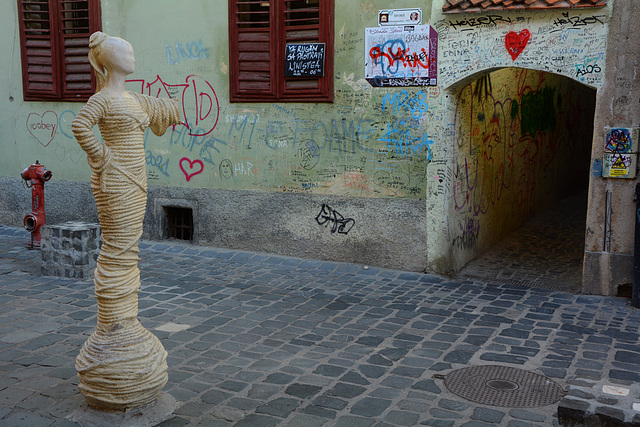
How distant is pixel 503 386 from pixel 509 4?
454cm

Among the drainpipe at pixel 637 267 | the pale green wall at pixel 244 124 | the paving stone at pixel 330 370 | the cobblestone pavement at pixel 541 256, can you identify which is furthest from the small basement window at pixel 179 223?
the drainpipe at pixel 637 267

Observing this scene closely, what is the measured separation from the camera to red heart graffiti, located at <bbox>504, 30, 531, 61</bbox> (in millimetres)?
7418

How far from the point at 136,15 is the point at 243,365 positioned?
6575 millimetres

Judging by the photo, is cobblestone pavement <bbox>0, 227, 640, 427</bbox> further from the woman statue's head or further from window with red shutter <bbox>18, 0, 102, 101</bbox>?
window with red shutter <bbox>18, 0, 102, 101</bbox>

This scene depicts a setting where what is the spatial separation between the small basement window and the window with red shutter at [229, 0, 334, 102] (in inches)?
81.4

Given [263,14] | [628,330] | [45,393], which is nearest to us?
[45,393]

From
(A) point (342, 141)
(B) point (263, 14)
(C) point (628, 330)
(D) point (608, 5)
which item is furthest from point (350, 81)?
(C) point (628, 330)

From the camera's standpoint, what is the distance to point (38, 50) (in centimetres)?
1045

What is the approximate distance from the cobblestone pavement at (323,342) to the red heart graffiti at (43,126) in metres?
2.67

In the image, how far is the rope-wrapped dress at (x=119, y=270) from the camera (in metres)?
4.17

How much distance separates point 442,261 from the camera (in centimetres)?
820

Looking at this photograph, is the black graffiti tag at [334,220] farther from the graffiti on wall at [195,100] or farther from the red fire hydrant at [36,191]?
the red fire hydrant at [36,191]

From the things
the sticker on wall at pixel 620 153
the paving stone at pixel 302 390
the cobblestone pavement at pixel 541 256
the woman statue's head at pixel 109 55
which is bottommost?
the paving stone at pixel 302 390

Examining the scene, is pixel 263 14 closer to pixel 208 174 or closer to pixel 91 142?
pixel 208 174
